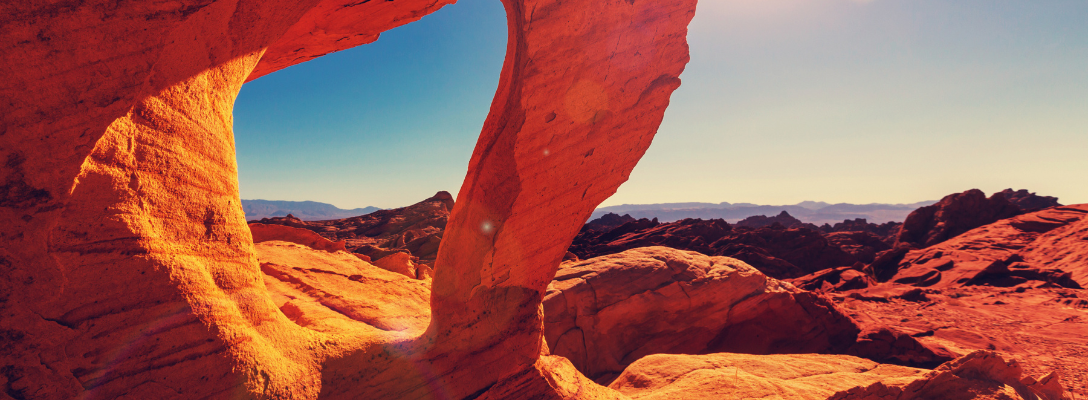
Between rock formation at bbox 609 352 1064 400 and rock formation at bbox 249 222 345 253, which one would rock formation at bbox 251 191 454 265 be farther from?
rock formation at bbox 609 352 1064 400

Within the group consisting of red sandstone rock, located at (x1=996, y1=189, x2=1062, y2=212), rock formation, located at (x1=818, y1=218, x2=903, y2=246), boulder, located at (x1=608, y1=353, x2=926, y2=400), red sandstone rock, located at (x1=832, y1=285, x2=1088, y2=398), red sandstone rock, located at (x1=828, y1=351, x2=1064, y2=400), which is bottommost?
red sandstone rock, located at (x1=832, y1=285, x2=1088, y2=398)

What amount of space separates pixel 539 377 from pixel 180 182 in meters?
3.40

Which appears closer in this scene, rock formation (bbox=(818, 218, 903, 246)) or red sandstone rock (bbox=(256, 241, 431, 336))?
red sandstone rock (bbox=(256, 241, 431, 336))

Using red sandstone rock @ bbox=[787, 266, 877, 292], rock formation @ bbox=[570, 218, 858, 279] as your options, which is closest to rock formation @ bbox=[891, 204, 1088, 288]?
red sandstone rock @ bbox=[787, 266, 877, 292]

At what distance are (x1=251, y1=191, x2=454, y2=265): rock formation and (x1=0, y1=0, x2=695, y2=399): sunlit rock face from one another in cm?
1177

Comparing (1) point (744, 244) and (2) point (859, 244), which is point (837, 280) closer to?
(1) point (744, 244)

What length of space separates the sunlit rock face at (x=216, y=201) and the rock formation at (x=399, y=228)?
1177cm

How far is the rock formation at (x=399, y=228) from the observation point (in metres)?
16.6

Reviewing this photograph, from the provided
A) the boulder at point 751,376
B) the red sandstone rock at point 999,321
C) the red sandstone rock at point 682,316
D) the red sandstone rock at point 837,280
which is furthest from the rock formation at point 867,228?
the boulder at point 751,376

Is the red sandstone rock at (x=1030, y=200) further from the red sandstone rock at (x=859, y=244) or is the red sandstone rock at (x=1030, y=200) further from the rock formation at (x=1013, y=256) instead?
the rock formation at (x=1013, y=256)

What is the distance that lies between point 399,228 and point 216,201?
18.8 metres

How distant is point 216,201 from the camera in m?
2.51

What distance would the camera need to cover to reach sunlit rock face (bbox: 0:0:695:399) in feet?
6.11

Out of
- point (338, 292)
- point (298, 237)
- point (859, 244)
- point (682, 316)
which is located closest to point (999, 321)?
point (682, 316)
